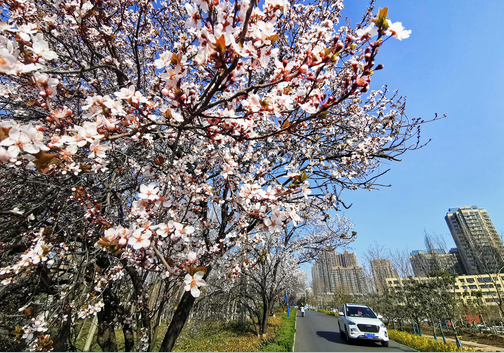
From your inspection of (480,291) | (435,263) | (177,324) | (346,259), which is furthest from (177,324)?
(346,259)

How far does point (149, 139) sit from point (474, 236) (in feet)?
105

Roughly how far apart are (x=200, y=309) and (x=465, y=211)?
66.3 m

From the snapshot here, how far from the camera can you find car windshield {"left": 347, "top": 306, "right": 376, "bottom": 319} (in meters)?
8.23

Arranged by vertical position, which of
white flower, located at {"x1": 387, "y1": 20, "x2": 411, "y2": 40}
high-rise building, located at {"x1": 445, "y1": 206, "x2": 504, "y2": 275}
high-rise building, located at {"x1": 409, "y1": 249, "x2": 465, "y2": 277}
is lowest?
white flower, located at {"x1": 387, "y1": 20, "x2": 411, "y2": 40}

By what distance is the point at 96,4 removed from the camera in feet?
9.08

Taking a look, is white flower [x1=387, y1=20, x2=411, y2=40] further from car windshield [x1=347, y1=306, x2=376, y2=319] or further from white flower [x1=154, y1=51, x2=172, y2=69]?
car windshield [x1=347, y1=306, x2=376, y2=319]

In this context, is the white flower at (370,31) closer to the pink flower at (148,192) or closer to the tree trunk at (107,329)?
the pink flower at (148,192)

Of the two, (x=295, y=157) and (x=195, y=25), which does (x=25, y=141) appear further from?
(x=295, y=157)

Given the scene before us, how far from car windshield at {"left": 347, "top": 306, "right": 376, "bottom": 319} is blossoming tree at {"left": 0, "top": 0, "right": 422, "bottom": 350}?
5.92 m

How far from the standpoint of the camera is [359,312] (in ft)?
27.5

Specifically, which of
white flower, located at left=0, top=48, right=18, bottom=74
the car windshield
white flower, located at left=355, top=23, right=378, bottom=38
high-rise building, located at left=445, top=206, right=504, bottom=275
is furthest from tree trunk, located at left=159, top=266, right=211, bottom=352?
high-rise building, located at left=445, top=206, right=504, bottom=275

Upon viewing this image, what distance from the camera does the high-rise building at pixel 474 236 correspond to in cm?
1484

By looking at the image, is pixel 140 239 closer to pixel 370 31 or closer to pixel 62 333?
→ pixel 370 31

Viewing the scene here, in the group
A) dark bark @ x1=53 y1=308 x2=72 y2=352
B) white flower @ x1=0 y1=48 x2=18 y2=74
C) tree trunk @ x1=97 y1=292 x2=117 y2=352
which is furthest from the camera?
tree trunk @ x1=97 y1=292 x2=117 y2=352
